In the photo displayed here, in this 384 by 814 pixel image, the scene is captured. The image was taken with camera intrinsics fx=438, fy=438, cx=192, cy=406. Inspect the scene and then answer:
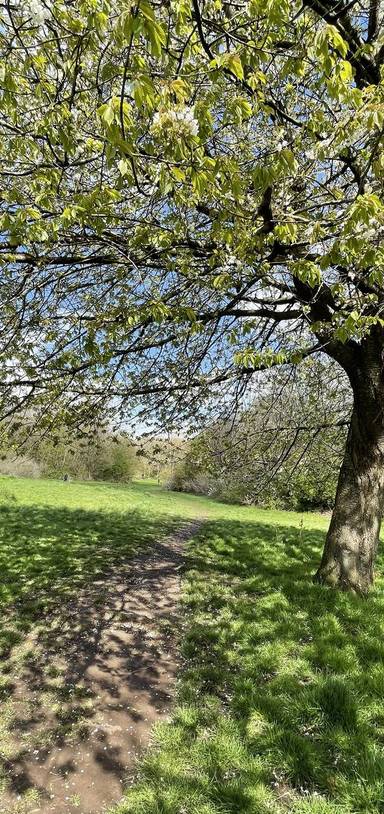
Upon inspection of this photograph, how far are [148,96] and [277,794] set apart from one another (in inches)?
174

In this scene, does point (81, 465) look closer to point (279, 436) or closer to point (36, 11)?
point (279, 436)

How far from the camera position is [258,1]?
2629mm

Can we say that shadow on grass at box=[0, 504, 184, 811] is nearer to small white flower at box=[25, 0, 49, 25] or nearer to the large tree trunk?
the large tree trunk

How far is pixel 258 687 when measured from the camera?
4.30 meters

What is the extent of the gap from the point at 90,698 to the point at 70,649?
1047mm

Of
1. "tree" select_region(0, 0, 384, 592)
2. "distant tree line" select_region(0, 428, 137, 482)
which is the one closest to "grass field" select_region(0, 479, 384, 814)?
"tree" select_region(0, 0, 384, 592)

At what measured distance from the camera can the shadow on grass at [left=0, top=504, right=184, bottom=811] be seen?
3629mm

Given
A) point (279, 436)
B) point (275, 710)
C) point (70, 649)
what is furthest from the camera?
point (279, 436)

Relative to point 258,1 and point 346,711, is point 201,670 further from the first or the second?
point 258,1

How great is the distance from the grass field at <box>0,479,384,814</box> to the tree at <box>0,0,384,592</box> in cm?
129

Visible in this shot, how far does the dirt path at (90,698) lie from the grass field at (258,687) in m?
0.19

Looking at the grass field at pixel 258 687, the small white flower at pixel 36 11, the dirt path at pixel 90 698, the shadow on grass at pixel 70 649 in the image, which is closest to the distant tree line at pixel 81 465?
the shadow on grass at pixel 70 649

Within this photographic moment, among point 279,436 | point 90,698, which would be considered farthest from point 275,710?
point 279,436

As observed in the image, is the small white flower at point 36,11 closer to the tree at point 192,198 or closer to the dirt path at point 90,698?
the tree at point 192,198
